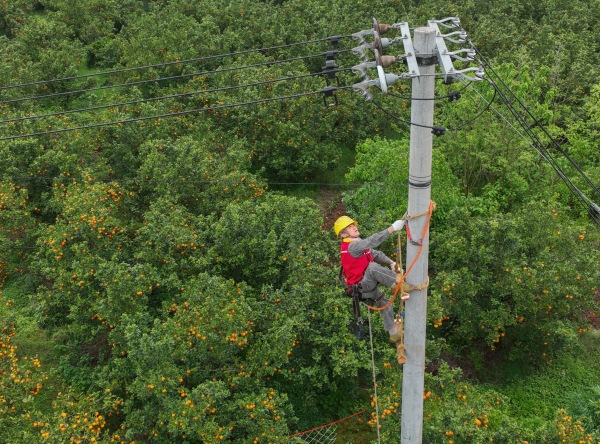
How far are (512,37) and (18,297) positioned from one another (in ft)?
66.1

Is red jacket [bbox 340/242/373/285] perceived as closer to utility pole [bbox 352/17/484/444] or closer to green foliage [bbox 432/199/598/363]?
utility pole [bbox 352/17/484/444]

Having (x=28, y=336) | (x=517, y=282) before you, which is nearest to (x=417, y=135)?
(x=517, y=282)

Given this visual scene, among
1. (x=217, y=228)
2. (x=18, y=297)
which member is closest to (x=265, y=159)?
(x=217, y=228)

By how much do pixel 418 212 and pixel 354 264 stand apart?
164 cm

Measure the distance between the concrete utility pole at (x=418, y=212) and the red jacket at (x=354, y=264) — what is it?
3.82ft

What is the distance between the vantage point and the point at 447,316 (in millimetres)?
11766

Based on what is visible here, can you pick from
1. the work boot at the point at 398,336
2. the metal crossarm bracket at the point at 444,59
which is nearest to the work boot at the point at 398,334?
the work boot at the point at 398,336

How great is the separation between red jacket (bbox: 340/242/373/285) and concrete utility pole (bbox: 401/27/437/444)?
1163 mm

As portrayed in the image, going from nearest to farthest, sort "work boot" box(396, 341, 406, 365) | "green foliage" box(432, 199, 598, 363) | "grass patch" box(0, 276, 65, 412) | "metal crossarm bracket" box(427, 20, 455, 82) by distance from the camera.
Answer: "metal crossarm bracket" box(427, 20, 455, 82) < "work boot" box(396, 341, 406, 365) < "green foliage" box(432, 199, 598, 363) < "grass patch" box(0, 276, 65, 412)

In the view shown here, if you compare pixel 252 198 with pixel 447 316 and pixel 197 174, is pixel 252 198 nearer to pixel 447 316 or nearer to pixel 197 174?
pixel 197 174

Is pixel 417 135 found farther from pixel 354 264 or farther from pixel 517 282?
pixel 517 282

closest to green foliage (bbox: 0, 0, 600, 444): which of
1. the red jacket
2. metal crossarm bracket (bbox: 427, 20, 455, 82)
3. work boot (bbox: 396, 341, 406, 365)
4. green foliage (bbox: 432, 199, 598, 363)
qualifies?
green foliage (bbox: 432, 199, 598, 363)

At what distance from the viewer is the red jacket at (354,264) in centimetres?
730

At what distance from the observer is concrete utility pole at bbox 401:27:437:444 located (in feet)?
17.5
